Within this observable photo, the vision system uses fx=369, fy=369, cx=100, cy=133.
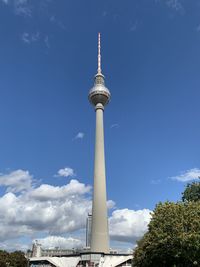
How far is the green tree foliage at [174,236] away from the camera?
143 ft

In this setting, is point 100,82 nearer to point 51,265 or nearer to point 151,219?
point 51,265

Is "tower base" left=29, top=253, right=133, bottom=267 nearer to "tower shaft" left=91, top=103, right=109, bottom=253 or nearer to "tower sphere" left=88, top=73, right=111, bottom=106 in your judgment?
"tower shaft" left=91, top=103, right=109, bottom=253

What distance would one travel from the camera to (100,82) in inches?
5758

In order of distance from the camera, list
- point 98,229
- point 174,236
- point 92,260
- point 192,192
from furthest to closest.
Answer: point 98,229 < point 92,260 < point 192,192 < point 174,236

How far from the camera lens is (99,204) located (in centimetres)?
12112

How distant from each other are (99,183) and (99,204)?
708 cm

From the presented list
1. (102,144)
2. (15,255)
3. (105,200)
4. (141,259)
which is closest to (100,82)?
(102,144)

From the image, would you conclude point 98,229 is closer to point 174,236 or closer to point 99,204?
point 99,204

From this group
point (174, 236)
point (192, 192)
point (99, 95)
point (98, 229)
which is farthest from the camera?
point (99, 95)

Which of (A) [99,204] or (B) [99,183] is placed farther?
(B) [99,183]

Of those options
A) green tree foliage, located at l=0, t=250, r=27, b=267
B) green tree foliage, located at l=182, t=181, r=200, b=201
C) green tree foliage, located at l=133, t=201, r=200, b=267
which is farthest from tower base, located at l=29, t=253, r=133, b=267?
green tree foliage, located at l=133, t=201, r=200, b=267

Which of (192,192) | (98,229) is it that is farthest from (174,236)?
(98,229)

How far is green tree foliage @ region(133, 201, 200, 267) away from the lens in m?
43.5

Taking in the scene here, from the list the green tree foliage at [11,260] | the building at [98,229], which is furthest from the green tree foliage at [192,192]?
the building at [98,229]
